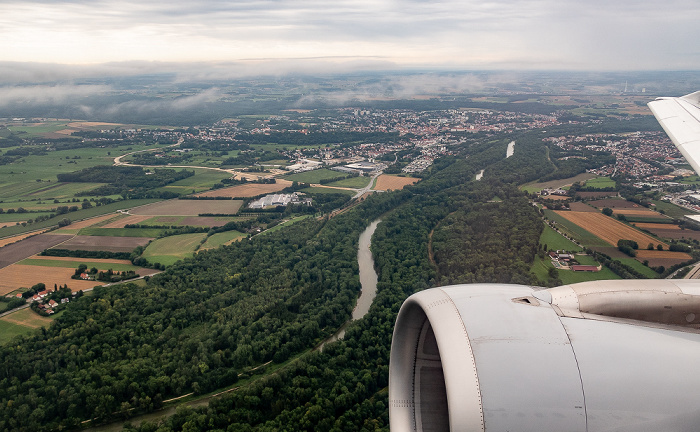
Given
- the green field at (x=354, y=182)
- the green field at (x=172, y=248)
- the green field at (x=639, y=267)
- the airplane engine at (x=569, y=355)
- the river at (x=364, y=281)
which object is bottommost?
the river at (x=364, y=281)

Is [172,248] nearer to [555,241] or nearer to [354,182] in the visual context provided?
[354,182]

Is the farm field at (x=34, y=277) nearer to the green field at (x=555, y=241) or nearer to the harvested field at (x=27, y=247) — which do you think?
the harvested field at (x=27, y=247)

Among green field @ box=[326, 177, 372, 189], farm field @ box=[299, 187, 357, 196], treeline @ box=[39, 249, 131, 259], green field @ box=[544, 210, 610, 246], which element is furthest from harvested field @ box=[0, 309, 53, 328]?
green field @ box=[326, 177, 372, 189]

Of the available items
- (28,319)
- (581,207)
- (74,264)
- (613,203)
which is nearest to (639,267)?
(581,207)

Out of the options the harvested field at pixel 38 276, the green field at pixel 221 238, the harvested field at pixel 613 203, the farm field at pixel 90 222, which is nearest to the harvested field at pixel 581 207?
the harvested field at pixel 613 203

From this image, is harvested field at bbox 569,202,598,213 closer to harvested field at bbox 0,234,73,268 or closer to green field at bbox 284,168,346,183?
green field at bbox 284,168,346,183

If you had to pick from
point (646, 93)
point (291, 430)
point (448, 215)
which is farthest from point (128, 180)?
point (646, 93)
